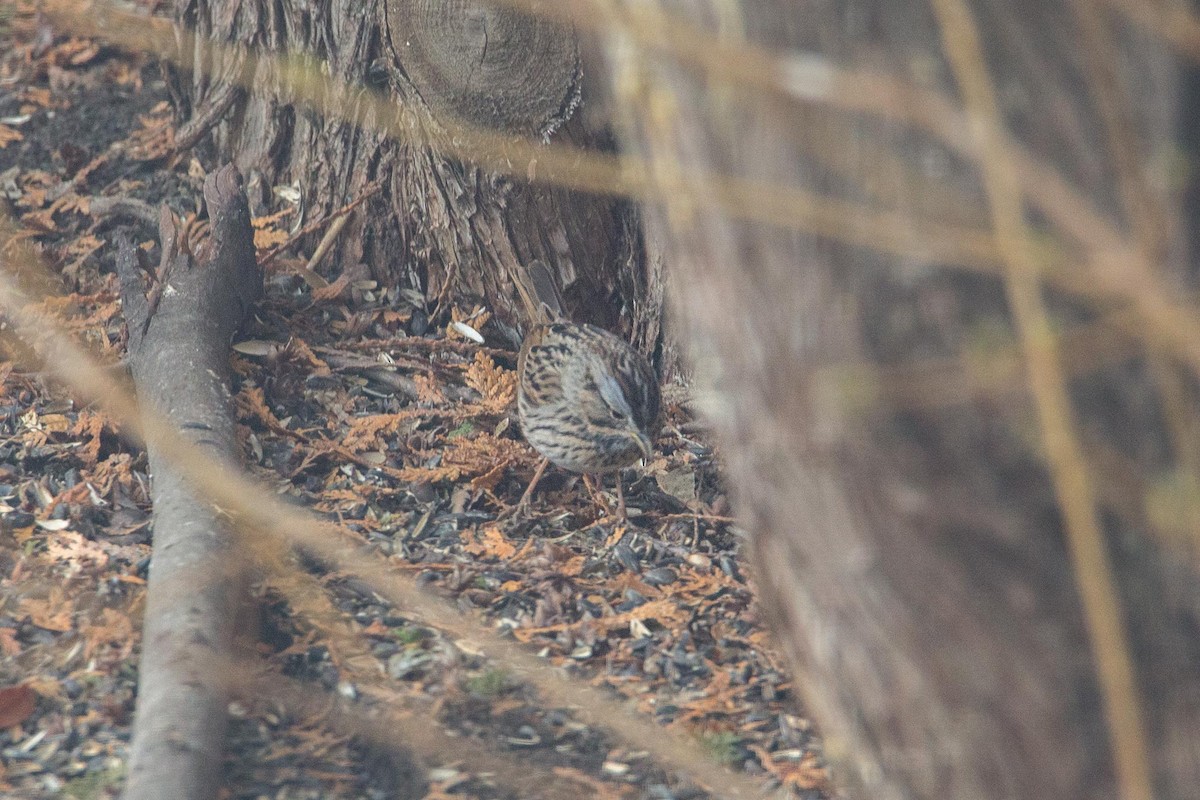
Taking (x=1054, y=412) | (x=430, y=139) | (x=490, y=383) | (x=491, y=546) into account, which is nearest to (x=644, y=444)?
(x=491, y=546)

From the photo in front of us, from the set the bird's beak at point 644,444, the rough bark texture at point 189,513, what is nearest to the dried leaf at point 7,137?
the rough bark texture at point 189,513

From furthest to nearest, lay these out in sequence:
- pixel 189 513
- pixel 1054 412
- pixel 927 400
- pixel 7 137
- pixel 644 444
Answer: pixel 7 137
pixel 644 444
pixel 189 513
pixel 927 400
pixel 1054 412

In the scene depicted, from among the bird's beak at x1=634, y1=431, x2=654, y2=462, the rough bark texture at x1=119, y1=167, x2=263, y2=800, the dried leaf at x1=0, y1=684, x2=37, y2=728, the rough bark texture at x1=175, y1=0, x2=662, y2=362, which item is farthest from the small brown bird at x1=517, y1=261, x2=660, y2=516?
the dried leaf at x1=0, y1=684, x2=37, y2=728

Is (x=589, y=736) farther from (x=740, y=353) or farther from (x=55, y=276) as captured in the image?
(x=55, y=276)

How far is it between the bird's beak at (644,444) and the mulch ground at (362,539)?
10.4 inches

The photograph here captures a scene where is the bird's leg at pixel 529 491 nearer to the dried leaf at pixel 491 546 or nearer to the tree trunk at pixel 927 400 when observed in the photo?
the dried leaf at pixel 491 546

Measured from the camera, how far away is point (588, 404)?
5.19 meters

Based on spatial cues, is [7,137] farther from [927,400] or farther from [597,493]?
[927,400]

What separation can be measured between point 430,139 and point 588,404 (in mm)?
1309

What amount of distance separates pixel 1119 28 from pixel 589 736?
95.4 inches

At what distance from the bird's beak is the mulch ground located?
0.87 ft

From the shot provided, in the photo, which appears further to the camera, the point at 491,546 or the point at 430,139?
the point at 430,139

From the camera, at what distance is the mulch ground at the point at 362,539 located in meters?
3.70

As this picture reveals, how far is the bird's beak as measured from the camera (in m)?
4.96
